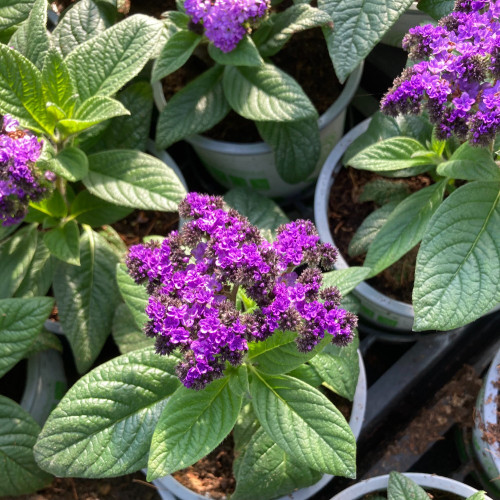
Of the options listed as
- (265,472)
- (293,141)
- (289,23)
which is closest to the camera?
(265,472)

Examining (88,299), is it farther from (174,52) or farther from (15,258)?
(174,52)

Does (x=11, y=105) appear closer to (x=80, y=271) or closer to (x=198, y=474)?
(x=80, y=271)

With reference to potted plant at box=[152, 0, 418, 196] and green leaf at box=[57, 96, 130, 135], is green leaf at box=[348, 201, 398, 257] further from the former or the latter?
green leaf at box=[57, 96, 130, 135]

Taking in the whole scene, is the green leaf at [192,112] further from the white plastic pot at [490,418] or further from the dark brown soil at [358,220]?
the white plastic pot at [490,418]

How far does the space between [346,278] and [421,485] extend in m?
0.51

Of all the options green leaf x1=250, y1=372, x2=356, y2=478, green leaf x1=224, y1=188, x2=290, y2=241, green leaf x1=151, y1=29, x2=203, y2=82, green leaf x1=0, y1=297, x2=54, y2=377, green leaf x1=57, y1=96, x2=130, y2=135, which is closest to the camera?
green leaf x1=250, y1=372, x2=356, y2=478

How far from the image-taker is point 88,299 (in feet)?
5.32

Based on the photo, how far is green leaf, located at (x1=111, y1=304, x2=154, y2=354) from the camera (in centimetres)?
152

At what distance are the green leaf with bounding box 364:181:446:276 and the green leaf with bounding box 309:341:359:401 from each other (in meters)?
0.19

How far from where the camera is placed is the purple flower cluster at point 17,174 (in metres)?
1.25

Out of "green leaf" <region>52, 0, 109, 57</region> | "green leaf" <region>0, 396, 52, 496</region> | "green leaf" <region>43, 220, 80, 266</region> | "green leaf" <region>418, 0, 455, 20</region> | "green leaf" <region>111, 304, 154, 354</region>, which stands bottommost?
"green leaf" <region>0, 396, 52, 496</region>

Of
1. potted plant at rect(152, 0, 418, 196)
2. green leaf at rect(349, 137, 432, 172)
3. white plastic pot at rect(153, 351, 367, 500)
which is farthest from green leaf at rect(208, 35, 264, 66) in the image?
white plastic pot at rect(153, 351, 367, 500)

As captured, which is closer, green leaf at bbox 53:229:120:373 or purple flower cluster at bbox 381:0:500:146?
purple flower cluster at bbox 381:0:500:146

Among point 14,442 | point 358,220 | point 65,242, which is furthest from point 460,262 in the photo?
point 14,442
